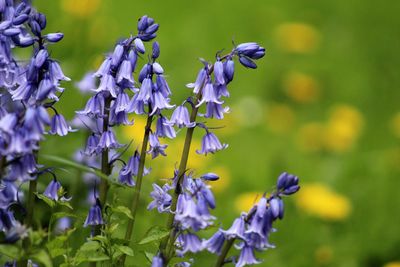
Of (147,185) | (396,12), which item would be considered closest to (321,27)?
(396,12)

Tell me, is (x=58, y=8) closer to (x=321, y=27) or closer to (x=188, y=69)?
(x=188, y=69)

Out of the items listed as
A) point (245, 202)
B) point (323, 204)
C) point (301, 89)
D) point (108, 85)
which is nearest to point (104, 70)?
point (108, 85)

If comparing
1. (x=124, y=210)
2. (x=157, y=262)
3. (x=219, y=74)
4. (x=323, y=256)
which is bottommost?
(x=323, y=256)

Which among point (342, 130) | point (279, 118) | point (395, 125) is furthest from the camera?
point (279, 118)

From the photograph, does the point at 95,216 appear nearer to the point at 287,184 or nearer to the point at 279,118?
the point at 287,184

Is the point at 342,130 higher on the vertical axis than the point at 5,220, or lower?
higher

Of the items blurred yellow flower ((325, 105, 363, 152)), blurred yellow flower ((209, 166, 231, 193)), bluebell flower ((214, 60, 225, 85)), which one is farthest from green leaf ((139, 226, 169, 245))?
blurred yellow flower ((325, 105, 363, 152))
